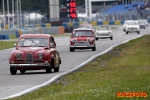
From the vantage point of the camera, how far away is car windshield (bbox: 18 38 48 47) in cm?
2338

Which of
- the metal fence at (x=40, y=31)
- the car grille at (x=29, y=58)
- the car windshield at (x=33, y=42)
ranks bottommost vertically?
the metal fence at (x=40, y=31)

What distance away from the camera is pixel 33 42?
23.5 m

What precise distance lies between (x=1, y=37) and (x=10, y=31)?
7798 millimetres

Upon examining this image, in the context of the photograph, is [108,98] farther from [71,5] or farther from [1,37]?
[71,5]

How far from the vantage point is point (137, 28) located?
72250mm

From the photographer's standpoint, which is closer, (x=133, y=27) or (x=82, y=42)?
(x=82, y=42)

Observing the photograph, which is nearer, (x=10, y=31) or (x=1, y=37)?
(x=1, y=37)

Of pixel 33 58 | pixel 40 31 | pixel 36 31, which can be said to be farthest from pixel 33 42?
pixel 40 31

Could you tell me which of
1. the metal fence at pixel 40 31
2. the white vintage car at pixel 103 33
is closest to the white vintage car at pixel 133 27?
the metal fence at pixel 40 31

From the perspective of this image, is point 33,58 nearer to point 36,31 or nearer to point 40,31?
point 36,31

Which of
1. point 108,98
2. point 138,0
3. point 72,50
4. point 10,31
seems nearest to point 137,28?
point 10,31

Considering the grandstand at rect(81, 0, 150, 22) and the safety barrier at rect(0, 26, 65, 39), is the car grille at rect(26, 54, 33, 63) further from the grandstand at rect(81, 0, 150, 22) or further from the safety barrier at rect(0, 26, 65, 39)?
the grandstand at rect(81, 0, 150, 22)

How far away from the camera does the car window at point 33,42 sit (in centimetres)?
2339

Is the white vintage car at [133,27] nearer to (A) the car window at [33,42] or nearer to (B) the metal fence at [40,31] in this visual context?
(B) the metal fence at [40,31]
